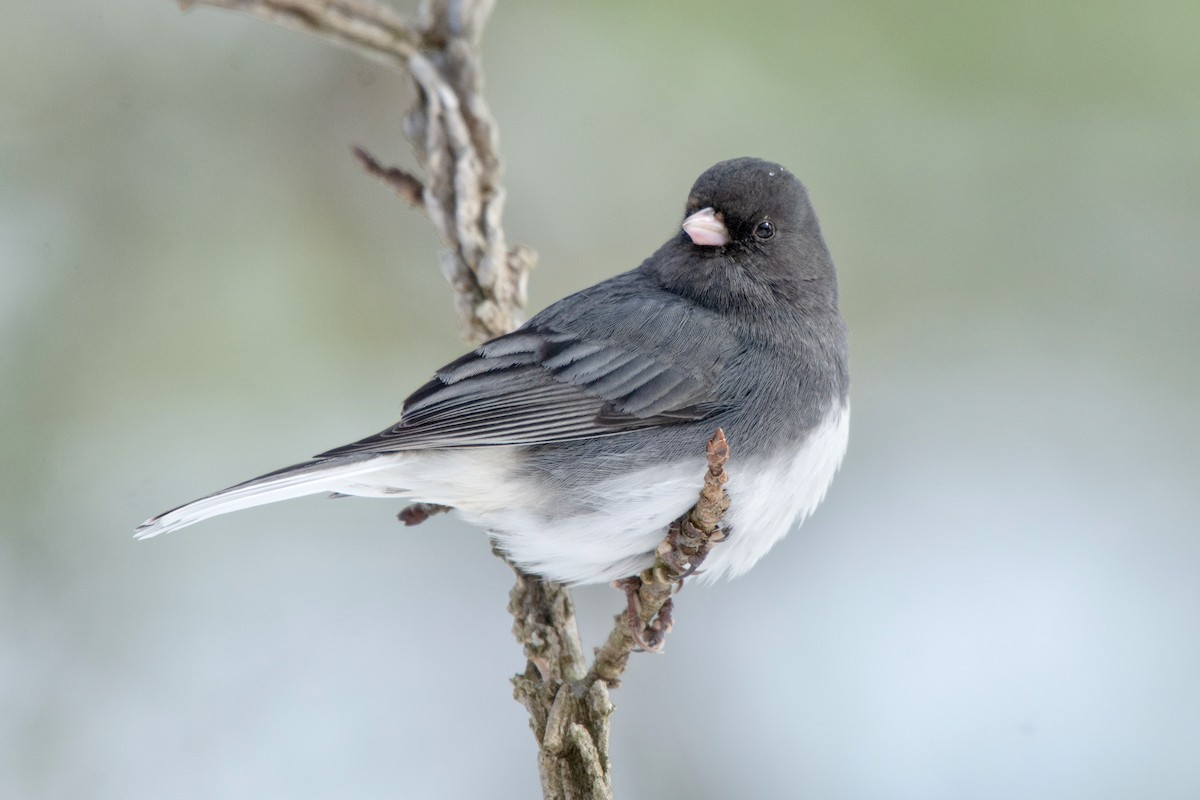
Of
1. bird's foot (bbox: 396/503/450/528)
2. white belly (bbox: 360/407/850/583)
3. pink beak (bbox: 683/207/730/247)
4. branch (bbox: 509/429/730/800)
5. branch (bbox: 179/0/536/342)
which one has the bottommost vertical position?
branch (bbox: 509/429/730/800)

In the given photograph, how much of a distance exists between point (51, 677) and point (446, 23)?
2.20 meters

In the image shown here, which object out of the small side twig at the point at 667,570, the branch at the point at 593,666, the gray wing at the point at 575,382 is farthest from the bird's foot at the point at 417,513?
the small side twig at the point at 667,570

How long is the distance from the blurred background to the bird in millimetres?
1098

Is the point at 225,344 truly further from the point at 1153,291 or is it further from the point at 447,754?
the point at 1153,291

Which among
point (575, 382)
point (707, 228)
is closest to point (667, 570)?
point (575, 382)

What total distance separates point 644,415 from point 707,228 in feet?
1.70

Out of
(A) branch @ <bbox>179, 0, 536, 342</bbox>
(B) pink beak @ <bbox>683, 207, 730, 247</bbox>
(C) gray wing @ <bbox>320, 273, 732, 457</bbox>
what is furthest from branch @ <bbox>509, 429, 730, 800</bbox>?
(A) branch @ <bbox>179, 0, 536, 342</bbox>

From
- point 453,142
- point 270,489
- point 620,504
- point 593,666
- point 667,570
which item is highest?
point 453,142

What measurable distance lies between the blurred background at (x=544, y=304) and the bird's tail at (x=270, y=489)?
1221 millimetres

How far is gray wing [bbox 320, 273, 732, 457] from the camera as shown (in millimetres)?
2293

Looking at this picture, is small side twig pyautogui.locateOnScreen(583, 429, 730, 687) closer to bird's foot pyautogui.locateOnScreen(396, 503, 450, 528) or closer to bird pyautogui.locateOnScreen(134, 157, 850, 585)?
bird pyautogui.locateOnScreen(134, 157, 850, 585)

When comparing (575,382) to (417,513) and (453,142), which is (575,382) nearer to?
(417,513)

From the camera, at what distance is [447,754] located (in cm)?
323

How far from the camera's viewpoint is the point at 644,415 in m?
2.29
